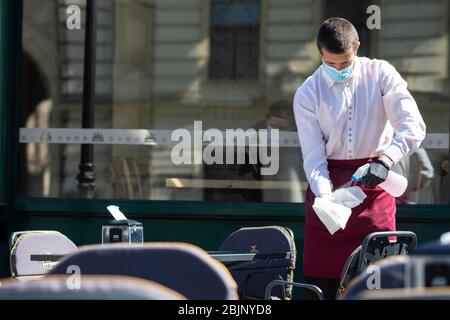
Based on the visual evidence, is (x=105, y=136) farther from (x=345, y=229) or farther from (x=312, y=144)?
(x=345, y=229)

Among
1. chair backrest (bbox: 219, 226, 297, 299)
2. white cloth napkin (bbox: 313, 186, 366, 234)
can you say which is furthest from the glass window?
white cloth napkin (bbox: 313, 186, 366, 234)

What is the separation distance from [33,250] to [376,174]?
1.94 m

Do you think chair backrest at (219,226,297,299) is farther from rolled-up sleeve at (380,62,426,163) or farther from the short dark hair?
the short dark hair

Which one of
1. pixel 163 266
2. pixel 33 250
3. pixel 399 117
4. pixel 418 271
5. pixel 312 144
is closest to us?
pixel 418 271

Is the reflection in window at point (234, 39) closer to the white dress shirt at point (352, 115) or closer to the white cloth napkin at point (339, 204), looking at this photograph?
the white dress shirt at point (352, 115)

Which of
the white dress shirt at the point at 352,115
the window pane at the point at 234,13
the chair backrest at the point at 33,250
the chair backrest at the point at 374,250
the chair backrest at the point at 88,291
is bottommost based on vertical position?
the chair backrest at the point at 33,250

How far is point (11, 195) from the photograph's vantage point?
7.89 m

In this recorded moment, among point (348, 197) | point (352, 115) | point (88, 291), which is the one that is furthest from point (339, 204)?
point (88, 291)

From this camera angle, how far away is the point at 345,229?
213 inches

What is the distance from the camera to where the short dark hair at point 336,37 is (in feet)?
17.5

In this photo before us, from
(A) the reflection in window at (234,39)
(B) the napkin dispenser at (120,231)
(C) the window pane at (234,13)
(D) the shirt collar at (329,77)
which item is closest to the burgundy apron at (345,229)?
(D) the shirt collar at (329,77)

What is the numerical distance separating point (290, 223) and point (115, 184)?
134 cm

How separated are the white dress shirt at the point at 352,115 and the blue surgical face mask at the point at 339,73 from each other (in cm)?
3

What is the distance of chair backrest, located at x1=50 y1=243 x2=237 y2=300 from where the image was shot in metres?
3.18
